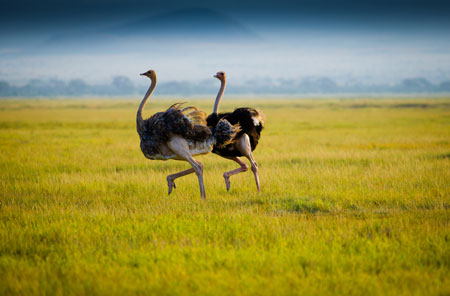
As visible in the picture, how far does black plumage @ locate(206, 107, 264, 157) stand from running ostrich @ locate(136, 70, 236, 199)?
0.18 m

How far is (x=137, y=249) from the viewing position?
637 centimetres

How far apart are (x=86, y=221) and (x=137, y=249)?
1.63 meters

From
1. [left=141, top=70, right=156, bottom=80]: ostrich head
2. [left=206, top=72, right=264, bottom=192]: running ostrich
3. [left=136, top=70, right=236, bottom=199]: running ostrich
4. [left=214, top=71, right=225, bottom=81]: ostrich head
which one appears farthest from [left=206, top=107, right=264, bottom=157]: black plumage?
[left=141, top=70, right=156, bottom=80]: ostrich head

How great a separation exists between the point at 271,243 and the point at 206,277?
1.43 metres

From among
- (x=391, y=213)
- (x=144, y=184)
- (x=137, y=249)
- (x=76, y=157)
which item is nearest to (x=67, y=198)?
(x=144, y=184)

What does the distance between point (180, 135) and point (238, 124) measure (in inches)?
47.4

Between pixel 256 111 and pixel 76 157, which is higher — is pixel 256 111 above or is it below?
above

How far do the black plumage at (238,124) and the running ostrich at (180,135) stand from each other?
180 millimetres

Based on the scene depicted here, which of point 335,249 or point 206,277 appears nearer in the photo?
point 206,277

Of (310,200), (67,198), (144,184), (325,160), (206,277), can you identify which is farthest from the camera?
(325,160)

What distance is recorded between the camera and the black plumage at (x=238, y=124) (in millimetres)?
9551

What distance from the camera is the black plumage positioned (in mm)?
9551

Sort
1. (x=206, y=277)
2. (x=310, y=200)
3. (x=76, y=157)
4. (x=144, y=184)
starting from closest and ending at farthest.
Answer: (x=206, y=277) → (x=310, y=200) → (x=144, y=184) → (x=76, y=157)

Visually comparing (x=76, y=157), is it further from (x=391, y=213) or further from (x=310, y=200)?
(x=391, y=213)
